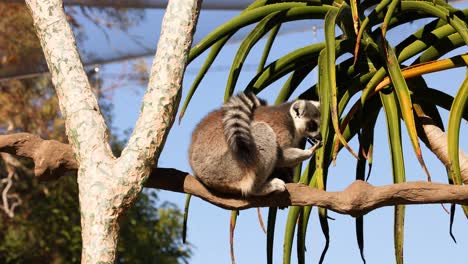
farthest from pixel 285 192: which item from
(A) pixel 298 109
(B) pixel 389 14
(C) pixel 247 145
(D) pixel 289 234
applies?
(B) pixel 389 14

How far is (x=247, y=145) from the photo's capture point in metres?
2.93

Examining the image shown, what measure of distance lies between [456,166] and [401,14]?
828 millimetres

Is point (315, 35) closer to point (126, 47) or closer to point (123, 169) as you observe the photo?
point (126, 47)

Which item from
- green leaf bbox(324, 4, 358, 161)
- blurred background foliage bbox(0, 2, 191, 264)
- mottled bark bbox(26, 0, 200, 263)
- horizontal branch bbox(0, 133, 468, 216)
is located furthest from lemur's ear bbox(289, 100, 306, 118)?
blurred background foliage bbox(0, 2, 191, 264)

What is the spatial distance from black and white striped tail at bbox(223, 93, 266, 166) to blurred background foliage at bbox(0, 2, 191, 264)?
18.8 ft

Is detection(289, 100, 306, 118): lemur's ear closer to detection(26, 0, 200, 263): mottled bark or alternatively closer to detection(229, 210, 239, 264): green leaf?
detection(229, 210, 239, 264): green leaf

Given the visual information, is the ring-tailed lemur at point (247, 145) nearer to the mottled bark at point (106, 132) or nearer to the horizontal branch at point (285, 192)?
the horizontal branch at point (285, 192)

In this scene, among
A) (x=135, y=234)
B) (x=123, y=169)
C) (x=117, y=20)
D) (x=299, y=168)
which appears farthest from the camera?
(x=135, y=234)

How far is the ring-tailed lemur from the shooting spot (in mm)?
2893

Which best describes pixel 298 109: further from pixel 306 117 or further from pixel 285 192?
pixel 285 192

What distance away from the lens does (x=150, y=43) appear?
612 cm

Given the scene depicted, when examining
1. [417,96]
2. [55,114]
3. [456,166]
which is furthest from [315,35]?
[55,114]

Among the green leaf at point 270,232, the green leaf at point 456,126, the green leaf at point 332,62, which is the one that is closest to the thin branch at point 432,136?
the green leaf at point 456,126

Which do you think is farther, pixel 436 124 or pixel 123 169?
pixel 436 124
